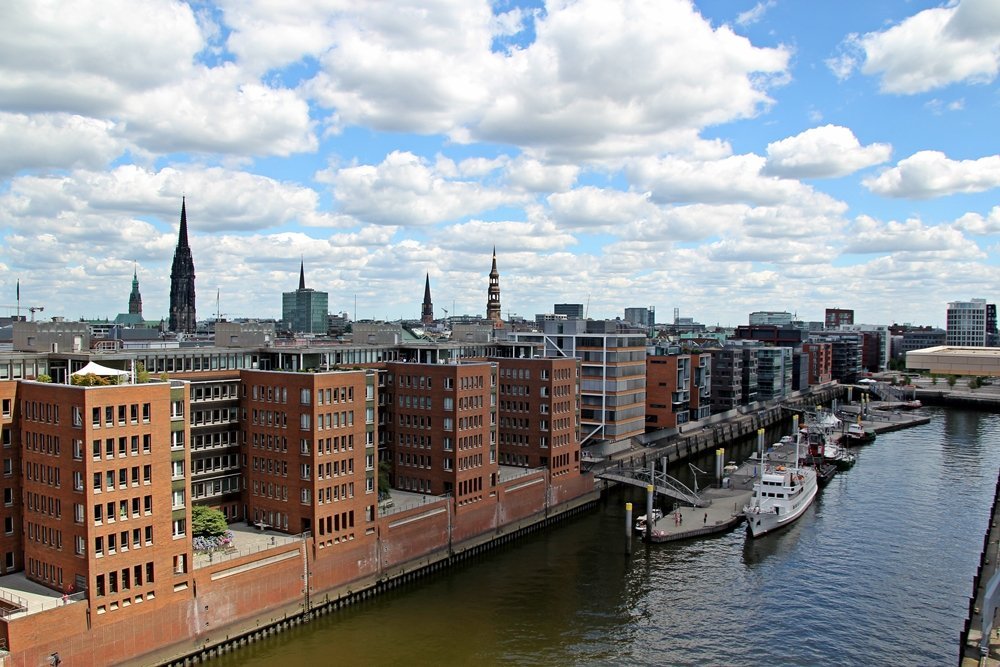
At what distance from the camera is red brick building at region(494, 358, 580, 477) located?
103 m

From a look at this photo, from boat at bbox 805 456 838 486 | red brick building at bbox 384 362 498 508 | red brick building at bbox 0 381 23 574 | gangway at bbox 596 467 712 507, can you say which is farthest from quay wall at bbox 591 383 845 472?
red brick building at bbox 0 381 23 574

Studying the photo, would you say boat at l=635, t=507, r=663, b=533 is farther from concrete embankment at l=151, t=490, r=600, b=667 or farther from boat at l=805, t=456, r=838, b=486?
boat at l=805, t=456, r=838, b=486

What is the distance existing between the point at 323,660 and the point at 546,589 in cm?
2341

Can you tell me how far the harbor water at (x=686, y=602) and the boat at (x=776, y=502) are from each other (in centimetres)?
150

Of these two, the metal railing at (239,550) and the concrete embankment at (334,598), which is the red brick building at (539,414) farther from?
the metal railing at (239,550)

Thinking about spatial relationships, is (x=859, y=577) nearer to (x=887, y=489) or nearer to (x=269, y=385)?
(x=887, y=489)

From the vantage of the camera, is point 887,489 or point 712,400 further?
point 712,400

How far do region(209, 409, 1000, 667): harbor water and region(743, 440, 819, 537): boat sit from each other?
150 centimetres

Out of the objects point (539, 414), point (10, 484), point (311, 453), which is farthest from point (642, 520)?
point (10, 484)

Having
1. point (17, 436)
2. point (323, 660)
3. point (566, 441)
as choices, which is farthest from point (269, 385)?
point (566, 441)

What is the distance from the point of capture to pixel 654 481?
357 ft

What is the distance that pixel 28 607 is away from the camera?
5184 centimetres

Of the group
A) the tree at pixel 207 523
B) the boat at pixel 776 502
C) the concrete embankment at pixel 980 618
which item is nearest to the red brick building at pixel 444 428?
the tree at pixel 207 523

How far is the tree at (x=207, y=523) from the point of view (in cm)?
6519
